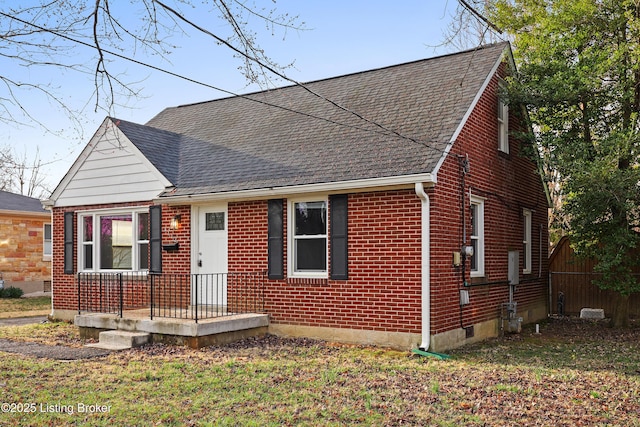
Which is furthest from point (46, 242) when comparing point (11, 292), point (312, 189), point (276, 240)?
point (312, 189)

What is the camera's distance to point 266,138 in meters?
13.5

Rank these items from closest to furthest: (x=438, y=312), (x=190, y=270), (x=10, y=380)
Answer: (x=10, y=380) → (x=438, y=312) → (x=190, y=270)

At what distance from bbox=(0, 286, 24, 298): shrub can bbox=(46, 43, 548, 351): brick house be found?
9072mm

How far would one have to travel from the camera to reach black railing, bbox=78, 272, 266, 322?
1183cm

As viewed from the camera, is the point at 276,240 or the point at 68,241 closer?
the point at 276,240

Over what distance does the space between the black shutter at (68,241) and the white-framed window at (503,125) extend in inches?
384

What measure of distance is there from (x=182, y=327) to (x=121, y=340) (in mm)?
1249

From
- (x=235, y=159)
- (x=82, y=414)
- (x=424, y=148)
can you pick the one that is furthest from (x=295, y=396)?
(x=235, y=159)

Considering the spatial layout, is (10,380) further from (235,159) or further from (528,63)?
(528,63)

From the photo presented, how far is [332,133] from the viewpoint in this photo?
12406 mm

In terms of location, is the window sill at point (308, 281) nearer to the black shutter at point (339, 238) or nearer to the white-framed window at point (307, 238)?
the white-framed window at point (307, 238)

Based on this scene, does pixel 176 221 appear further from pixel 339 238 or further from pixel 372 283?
pixel 372 283

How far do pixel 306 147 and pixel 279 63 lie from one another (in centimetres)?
590

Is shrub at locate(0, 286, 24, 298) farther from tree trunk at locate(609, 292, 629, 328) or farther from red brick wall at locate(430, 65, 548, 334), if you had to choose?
tree trunk at locate(609, 292, 629, 328)
